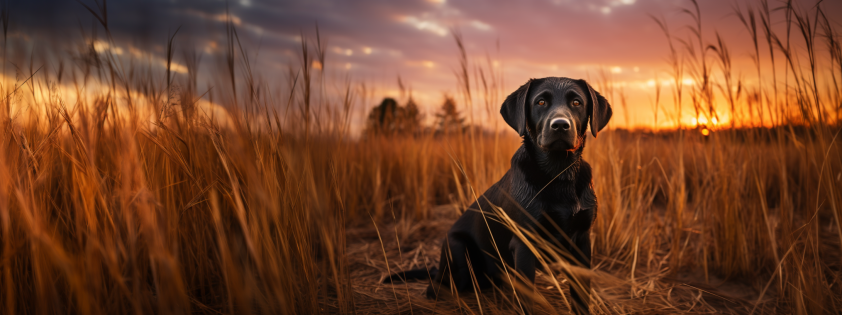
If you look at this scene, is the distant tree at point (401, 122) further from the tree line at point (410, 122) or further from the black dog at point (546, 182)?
the black dog at point (546, 182)

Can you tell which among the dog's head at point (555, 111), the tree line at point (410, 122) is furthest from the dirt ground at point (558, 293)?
the tree line at point (410, 122)

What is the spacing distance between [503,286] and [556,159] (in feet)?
2.41

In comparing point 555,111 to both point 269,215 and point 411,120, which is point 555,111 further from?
point 411,120

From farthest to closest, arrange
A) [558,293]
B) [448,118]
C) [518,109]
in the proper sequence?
[448,118] → [558,293] → [518,109]

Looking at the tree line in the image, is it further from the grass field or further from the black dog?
the black dog

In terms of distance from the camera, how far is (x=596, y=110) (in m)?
1.69

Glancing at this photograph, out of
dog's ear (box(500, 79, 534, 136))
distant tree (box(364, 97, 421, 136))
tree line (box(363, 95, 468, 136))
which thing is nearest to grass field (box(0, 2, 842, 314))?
dog's ear (box(500, 79, 534, 136))

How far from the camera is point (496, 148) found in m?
3.07

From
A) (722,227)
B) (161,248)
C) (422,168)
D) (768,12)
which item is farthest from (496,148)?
(161,248)

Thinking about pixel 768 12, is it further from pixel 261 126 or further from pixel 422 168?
pixel 422 168

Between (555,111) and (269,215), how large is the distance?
48.7 inches

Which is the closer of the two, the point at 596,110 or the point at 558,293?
the point at 596,110

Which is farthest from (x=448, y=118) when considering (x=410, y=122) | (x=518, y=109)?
(x=518, y=109)

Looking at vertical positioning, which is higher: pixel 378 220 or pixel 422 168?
pixel 422 168
